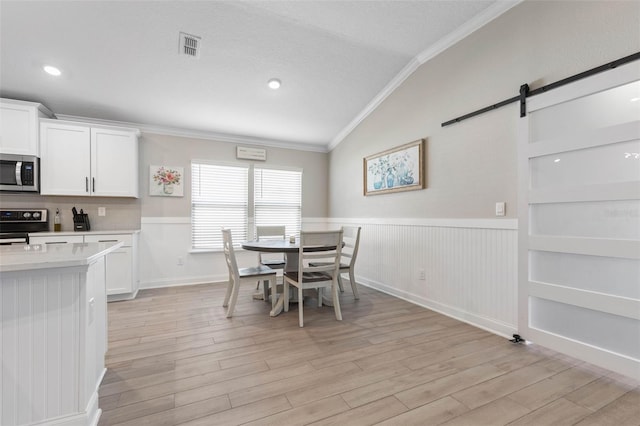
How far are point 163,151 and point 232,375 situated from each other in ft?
12.4

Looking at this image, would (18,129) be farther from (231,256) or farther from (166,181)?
(231,256)

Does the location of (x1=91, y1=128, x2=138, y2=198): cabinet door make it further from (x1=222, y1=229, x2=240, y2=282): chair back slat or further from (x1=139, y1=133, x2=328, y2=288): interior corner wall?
(x1=222, y1=229, x2=240, y2=282): chair back slat

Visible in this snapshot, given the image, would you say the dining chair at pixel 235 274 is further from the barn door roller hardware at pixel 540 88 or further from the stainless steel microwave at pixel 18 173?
the barn door roller hardware at pixel 540 88

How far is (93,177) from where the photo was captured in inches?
147

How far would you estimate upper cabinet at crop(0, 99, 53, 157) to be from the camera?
326cm

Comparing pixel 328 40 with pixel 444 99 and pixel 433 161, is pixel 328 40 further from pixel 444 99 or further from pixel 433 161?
pixel 433 161

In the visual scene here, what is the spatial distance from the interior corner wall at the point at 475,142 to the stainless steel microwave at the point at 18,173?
4.49 m

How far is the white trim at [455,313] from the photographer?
257cm

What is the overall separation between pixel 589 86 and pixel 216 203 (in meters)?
4.72

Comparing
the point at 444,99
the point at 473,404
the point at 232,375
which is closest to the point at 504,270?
the point at 473,404

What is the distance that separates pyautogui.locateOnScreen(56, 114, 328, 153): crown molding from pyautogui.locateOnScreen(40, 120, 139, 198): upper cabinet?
39 centimetres

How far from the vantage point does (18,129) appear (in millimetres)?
3316

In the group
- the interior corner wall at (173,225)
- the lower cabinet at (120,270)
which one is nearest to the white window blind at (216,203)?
the interior corner wall at (173,225)

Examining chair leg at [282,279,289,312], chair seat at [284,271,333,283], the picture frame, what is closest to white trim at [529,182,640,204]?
the picture frame
